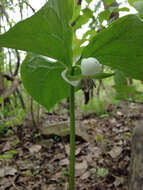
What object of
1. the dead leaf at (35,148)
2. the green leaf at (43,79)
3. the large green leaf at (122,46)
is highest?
the large green leaf at (122,46)

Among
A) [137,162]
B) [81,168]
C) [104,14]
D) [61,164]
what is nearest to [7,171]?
[61,164]

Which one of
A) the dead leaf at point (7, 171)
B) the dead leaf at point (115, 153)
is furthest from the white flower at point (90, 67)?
the dead leaf at point (7, 171)

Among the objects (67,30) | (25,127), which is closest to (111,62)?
(67,30)

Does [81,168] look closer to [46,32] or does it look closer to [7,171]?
[7,171]

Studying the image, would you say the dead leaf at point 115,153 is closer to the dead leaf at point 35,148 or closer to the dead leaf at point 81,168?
the dead leaf at point 81,168

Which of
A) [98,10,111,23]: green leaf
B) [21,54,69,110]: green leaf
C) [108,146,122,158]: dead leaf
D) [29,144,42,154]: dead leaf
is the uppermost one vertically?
[98,10,111,23]: green leaf

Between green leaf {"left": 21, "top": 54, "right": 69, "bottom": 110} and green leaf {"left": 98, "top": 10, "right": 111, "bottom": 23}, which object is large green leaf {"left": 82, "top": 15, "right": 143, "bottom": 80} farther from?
green leaf {"left": 98, "top": 10, "right": 111, "bottom": 23}

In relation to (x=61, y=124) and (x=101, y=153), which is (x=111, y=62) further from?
(x=61, y=124)

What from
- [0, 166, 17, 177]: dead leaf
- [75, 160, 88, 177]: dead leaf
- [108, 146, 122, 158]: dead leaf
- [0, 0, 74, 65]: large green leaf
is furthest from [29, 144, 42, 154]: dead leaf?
[0, 0, 74, 65]: large green leaf
